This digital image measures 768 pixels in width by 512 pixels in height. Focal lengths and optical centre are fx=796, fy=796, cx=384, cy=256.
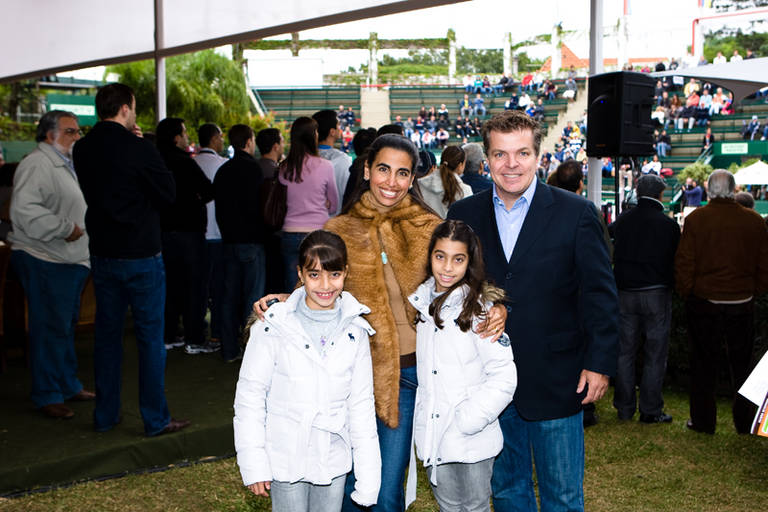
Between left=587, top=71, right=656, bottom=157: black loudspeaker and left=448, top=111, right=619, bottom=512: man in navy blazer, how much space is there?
3978 millimetres

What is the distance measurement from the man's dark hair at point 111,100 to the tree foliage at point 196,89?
30249 mm

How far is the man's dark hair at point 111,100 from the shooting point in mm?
3486

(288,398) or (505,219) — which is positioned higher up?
(505,219)

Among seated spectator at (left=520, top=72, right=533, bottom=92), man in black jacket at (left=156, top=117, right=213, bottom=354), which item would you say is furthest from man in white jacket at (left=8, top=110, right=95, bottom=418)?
seated spectator at (left=520, top=72, right=533, bottom=92)

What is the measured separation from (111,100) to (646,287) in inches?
119

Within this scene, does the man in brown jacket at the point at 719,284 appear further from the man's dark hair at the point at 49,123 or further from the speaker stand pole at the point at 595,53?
the man's dark hair at the point at 49,123

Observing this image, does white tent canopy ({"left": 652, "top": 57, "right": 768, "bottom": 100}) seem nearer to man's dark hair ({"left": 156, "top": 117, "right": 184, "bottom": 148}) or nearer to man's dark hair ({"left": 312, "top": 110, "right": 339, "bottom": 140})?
man's dark hair ({"left": 312, "top": 110, "right": 339, "bottom": 140})

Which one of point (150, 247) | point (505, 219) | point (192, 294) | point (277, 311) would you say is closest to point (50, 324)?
point (150, 247)

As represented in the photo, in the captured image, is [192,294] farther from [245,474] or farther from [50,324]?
[245,474]

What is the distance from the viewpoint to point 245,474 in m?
1.98

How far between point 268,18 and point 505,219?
4376 mm

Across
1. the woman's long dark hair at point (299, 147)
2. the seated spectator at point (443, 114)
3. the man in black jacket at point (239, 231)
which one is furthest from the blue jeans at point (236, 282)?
the seated spectator at point (443, 114)

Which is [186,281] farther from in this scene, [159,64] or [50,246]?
[159,64]

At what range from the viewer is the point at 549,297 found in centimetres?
211
